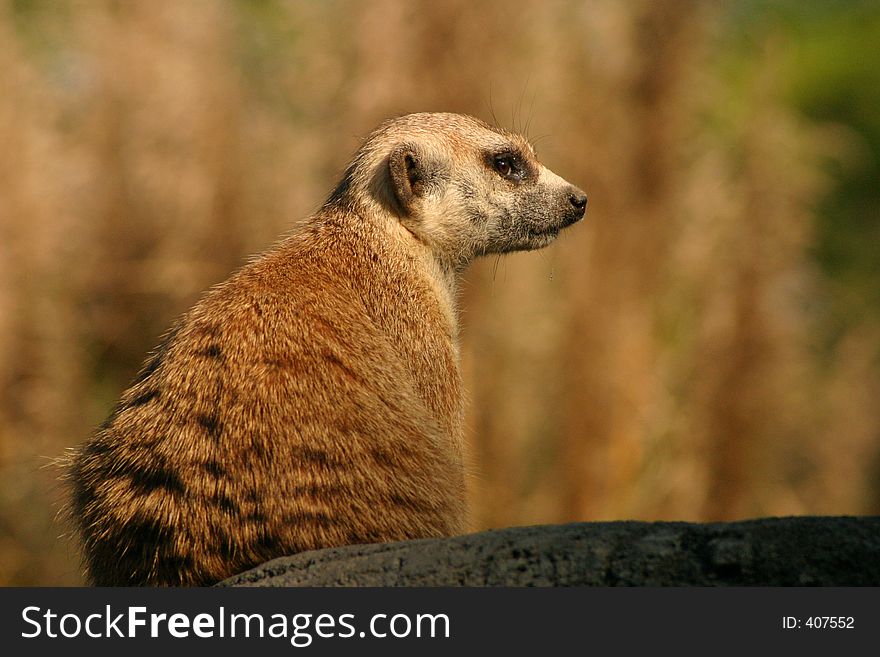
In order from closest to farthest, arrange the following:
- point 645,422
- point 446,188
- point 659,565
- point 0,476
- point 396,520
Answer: point 659,565
point 396,520
point 446,188
point 0,476
point 645,422

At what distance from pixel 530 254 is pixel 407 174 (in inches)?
154

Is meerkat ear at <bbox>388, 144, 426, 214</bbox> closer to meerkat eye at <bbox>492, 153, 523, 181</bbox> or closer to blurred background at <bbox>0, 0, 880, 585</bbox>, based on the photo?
meerkat eye at <bbox>492, 153, 523, 181</bbox>

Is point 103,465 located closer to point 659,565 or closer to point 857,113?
point 659,565

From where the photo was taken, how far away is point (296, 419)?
3.33 m

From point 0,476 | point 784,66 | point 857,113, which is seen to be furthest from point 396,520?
point 857,113

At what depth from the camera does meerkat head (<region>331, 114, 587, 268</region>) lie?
4.37 metres

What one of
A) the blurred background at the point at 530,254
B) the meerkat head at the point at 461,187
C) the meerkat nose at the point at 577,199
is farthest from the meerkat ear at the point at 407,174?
the blurred background at the point at 530,254

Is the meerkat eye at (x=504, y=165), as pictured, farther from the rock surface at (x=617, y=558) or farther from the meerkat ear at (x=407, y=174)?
the rock surface at (x=617, y=558)

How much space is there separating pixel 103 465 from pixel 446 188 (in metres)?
1.66

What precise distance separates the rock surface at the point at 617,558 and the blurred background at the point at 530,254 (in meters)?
4.48

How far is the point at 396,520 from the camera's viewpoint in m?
3.40

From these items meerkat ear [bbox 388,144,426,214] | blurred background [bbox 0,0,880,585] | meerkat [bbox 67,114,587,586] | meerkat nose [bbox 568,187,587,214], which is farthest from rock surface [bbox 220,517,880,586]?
blurred background [bbox 0,0,880,585]

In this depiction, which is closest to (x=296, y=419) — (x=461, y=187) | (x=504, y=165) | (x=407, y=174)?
(x=407, y=174)

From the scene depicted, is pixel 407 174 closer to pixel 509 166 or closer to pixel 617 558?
pixel 509 166
